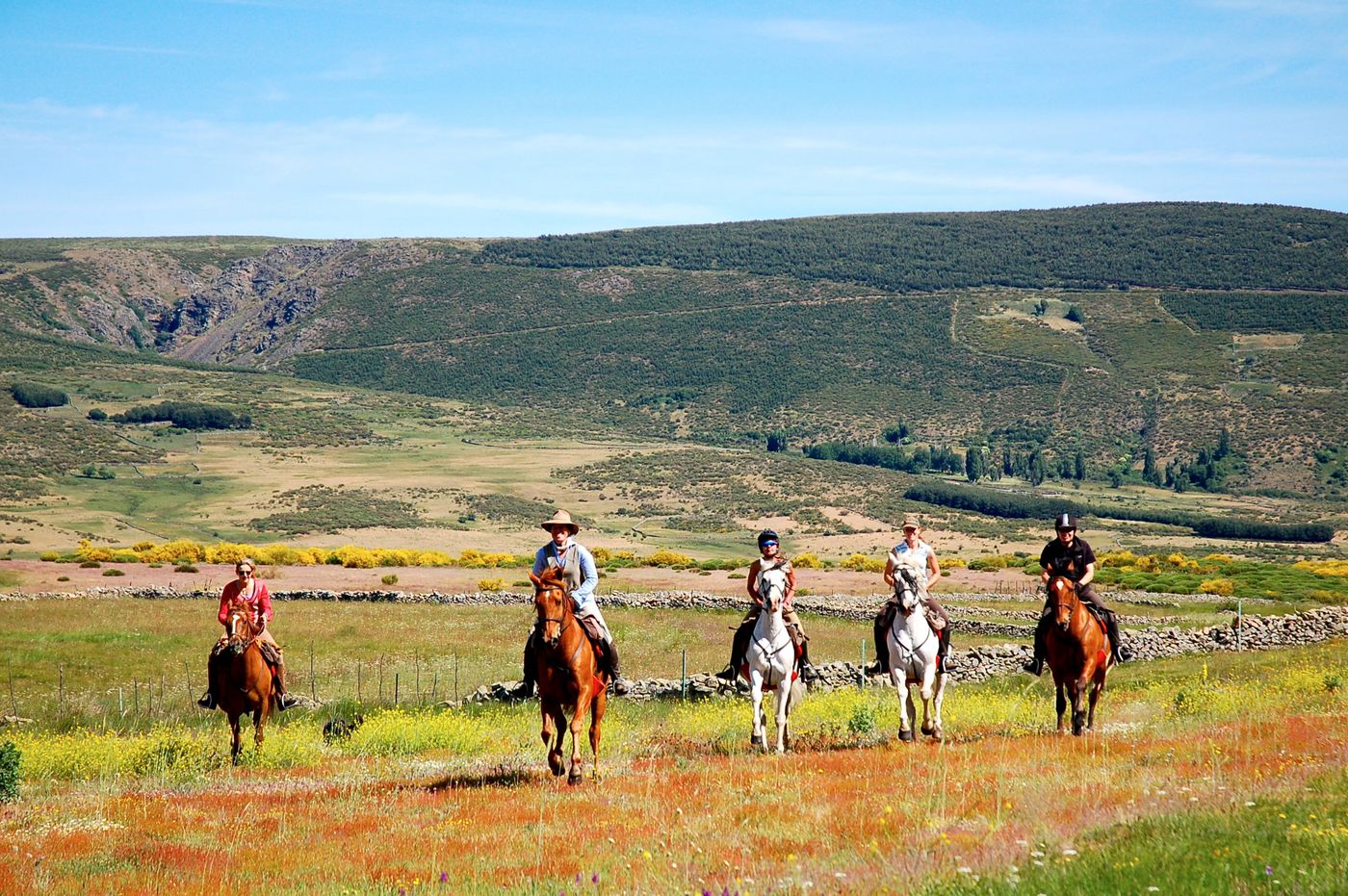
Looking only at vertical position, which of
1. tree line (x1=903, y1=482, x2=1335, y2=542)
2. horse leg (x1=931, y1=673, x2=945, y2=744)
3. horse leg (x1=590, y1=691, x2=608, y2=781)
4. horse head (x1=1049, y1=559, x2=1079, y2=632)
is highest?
horse head (x1=1049, y1=559, x2=1079, y2=632)

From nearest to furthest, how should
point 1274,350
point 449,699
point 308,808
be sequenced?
point 308,808 → point 449,699 → point 1274,350

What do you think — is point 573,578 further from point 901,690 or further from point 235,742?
point 235,742

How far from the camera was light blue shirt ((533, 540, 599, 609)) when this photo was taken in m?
14.7

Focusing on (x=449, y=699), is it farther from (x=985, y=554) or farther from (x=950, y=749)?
(x=985, y=554)

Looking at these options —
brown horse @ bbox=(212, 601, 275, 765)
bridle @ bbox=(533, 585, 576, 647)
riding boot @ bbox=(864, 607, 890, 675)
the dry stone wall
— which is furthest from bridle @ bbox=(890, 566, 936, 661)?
the dry stone wall

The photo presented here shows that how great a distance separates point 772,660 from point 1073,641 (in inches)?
155

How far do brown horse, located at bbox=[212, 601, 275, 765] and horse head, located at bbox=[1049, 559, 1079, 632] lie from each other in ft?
35.2

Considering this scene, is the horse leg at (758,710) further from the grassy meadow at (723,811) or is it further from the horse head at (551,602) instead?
the horse head at (551,602)

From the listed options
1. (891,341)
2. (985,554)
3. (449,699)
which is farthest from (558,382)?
(449,699)

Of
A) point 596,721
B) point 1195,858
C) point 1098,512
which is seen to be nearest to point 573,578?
point 596,721

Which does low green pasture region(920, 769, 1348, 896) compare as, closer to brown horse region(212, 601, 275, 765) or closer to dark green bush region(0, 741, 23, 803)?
dark green bush region(0, 741, 23, 803)

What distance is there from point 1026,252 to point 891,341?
1623 inches

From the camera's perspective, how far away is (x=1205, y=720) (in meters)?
17.9

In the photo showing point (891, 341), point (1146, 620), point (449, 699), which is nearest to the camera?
point (449, 699)
